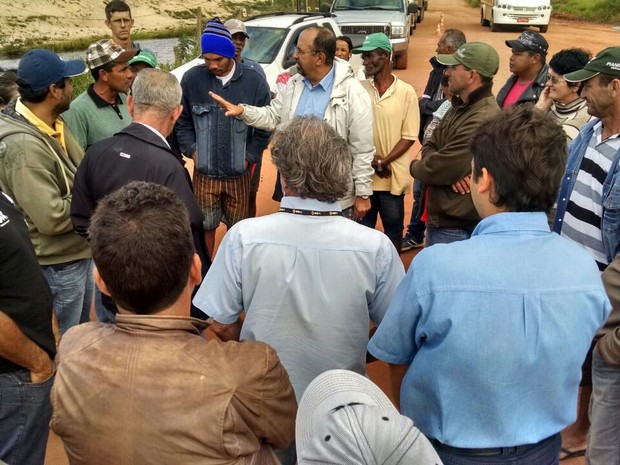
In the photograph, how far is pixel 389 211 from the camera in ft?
A: 15.7

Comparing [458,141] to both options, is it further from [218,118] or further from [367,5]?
[367,5]

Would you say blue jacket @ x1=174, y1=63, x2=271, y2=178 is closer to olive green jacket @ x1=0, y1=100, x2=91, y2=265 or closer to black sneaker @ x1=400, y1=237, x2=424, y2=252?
olive green jacket @ x1=0, y1=100, x2=91, y2=265

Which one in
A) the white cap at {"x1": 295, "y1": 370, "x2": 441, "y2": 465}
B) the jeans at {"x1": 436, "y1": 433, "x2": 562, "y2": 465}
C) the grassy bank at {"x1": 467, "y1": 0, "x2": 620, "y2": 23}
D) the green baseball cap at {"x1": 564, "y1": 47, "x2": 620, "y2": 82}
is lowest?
the grassy bank at {"x1": 467, "y1": 0, "x2": 620, "y2": 23}

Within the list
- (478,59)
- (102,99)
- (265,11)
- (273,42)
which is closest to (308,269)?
(478,59)

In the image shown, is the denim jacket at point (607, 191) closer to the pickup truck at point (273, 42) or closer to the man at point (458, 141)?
the man at point (458, 141)

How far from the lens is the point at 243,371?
1515 mm

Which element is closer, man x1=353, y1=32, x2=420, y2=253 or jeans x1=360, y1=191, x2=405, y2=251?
man x1=353, y1=32, x2=420, y2=253

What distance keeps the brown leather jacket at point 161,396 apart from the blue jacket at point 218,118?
316cm

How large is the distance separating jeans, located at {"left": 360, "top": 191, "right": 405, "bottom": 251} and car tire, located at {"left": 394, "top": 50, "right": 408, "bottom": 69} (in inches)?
466

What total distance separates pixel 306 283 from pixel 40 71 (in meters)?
2.02

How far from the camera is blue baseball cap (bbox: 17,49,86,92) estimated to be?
10.4 ft

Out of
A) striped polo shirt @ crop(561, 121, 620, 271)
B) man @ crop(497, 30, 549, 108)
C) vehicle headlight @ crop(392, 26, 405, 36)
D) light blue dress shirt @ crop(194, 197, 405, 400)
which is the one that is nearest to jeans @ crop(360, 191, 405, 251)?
man @ crop(497, 30, 549, 108)

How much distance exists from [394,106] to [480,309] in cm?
310

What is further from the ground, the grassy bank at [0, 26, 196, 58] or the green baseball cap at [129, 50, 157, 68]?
the green baseball cap at [129, 50, 157, 68]
